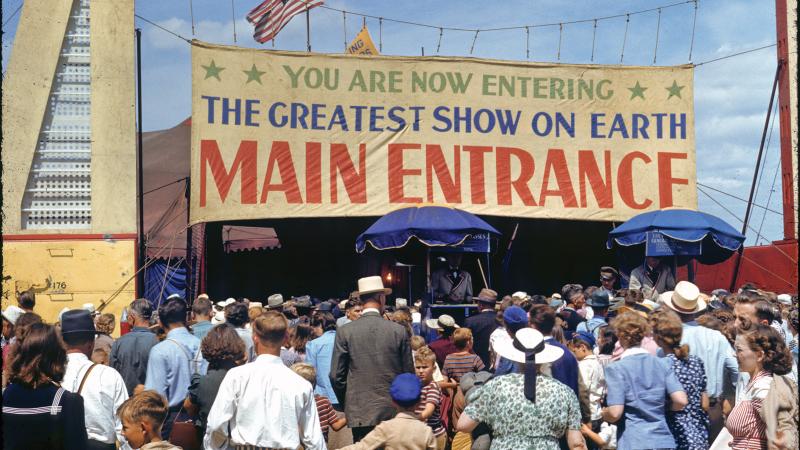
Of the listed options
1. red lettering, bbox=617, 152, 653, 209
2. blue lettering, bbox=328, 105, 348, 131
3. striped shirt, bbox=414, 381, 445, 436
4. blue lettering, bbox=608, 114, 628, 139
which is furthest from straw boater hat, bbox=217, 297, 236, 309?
blue lettering, bbox=608, 114, 628, 139

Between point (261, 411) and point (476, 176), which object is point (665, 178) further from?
point (261, 411)

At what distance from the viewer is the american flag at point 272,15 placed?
2009 cm

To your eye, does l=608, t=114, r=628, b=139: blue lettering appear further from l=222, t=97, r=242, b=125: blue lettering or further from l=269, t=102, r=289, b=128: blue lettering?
l=222, t=97, r=242, b=125: blue lettering

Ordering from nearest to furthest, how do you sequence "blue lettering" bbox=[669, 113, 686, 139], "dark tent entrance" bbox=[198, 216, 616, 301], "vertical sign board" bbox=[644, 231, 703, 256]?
"vertical sign board" bbox=[644, 231, 703, 256] → "blue lettering" bbox=[669, 113, 686, 139] → "dark tent entrance" bbox=[198, 216, 616, 301]

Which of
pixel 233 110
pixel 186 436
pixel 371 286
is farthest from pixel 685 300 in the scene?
pixel 233 110

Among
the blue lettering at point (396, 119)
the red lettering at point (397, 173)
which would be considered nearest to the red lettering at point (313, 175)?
the red lettering at point (397, 173)

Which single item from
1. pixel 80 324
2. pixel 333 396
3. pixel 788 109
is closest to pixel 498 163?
pixel 788 109

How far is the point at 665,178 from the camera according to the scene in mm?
19562

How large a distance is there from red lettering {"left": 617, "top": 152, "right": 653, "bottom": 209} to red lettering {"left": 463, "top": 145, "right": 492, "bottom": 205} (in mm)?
3088

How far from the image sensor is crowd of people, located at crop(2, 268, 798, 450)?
4.78 meters

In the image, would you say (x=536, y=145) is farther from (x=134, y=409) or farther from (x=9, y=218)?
(x=134, y=409)

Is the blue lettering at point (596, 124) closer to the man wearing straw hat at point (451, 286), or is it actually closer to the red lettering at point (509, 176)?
the red lettering at point (509, 176)

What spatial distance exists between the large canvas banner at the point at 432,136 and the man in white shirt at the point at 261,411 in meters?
12.9

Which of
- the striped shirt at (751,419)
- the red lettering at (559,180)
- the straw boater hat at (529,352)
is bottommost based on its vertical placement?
the striped shirt at (751,419)
